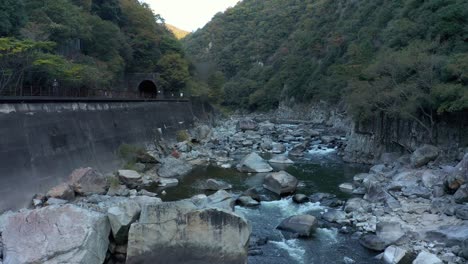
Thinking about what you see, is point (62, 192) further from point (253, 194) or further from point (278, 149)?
point (278, 149)

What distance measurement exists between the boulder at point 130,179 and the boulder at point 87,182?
165cm

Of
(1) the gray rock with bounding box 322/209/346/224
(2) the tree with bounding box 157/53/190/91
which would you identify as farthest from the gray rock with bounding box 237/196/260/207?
(2) the tree with bounding box 157/53/190/91

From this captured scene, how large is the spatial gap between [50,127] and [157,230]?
12120 millimetres

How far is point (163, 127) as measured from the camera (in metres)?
34.3

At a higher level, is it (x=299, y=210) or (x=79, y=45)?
(x=79, y=45)

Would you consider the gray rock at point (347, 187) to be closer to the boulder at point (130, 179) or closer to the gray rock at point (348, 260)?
the gray rock at point (348, 260)

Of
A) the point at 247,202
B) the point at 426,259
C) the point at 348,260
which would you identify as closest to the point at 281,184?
the point at 247,202

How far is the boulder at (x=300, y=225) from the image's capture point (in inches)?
543

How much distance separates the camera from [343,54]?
59.9m

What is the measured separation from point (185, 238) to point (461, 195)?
431 inches

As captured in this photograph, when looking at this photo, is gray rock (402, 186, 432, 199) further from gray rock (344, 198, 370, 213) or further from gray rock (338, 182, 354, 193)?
gray rock (338, 182, 354, 193)

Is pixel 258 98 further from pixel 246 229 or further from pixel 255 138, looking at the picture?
pixel 246 229

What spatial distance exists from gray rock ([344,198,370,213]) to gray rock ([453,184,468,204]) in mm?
3377

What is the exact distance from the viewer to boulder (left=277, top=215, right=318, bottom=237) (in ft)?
45.3
